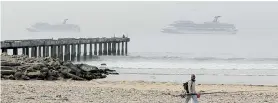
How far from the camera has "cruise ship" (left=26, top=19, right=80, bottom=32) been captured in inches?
6708

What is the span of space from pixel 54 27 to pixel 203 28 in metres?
50.2

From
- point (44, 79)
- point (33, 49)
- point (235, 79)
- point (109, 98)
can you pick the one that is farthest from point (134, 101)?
point (33, 49)

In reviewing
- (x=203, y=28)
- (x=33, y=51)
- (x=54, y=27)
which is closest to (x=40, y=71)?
(x=33, y=51)

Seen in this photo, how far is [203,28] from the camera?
143 meters

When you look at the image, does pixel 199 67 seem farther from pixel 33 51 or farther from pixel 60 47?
pixel 60 47

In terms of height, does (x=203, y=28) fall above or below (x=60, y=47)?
above

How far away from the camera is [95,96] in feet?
50.1

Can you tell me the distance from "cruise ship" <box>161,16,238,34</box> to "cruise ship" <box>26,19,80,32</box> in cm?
3700

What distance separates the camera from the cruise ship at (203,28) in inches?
5625

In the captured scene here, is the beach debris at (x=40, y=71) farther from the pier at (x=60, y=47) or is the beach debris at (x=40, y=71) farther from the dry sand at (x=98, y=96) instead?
the pier at (x=60, y=47)

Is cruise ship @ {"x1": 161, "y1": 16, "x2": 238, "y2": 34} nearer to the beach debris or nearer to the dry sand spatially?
the beach debris

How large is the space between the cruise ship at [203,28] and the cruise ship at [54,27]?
37000mm

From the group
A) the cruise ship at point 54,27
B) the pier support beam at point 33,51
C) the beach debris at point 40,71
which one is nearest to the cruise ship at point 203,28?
the cruise ship at point 54,27

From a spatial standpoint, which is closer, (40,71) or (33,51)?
(40,71)
